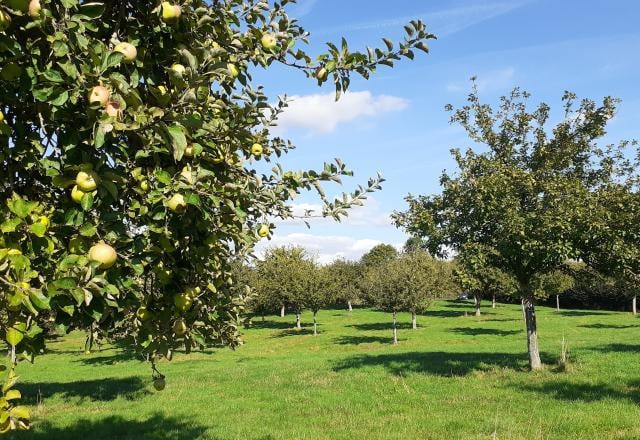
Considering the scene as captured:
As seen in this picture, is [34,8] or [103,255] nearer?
[34,8]

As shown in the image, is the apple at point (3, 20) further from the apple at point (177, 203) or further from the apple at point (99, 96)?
the apple at point (177, 203)

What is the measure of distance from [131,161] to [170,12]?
92cm

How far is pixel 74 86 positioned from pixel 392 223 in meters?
14.6

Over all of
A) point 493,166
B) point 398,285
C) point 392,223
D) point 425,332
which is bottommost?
point 425,332

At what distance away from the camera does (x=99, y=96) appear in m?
2.52

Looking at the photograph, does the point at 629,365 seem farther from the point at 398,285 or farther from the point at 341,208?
the point at 398,285


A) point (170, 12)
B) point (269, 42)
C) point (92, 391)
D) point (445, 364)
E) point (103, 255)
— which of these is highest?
point (269, 42)

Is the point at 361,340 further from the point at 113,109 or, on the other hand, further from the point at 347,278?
the point at 347,278

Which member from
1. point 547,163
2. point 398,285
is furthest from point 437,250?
point 398,285

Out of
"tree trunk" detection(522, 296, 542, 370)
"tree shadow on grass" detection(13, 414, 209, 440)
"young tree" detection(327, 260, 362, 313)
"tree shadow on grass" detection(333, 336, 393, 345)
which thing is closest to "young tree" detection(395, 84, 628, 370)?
"tree trunk" detection(522, 296, 542, 370)

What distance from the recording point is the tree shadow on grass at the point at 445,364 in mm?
18000

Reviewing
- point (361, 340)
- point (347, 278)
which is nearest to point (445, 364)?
point (361, 340)

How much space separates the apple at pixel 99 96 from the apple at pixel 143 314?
165cm

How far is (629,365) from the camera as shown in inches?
663
